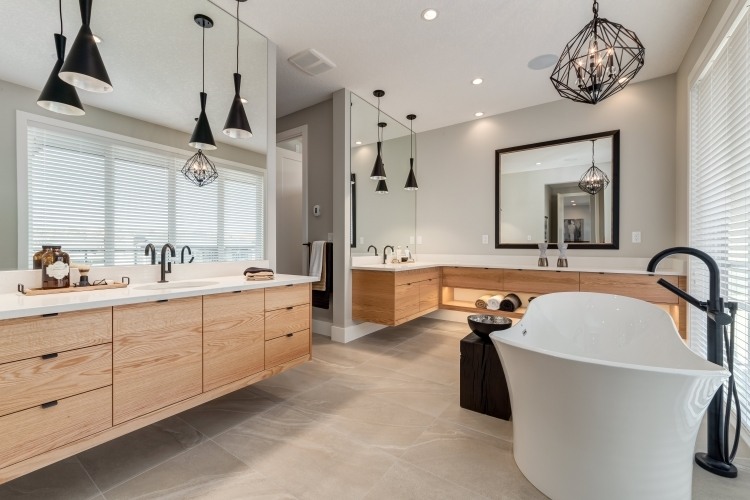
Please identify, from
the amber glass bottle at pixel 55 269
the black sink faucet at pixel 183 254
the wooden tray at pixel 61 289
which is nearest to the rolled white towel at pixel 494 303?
the black sink faucet at pixel 183 254

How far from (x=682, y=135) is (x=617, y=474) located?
323 centimetres

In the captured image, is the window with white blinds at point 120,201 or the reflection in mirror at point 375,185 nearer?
the window with white blinds at point 120,201

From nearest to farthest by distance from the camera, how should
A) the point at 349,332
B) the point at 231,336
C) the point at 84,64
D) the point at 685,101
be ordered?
the point at 84,64, the point at 231,336, the point at 685,101, the point at 349,332

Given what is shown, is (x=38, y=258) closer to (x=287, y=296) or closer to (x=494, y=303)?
(x=287, y=296)

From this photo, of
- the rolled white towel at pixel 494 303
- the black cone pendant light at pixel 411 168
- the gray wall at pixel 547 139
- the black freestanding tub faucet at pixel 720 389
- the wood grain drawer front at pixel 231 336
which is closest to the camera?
the black freestanding tub faucet at pixel 720 389

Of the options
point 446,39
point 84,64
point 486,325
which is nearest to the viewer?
point 84,64

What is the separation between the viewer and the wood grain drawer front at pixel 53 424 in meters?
1.14

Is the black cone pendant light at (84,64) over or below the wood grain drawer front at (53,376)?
over

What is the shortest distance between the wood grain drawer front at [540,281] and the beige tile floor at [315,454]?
5.30 feet

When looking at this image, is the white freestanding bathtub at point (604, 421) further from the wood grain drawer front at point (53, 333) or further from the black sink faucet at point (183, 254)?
the black sink faucet at point (183, 254)

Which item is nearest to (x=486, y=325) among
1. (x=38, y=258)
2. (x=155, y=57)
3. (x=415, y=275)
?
(x=415, y=275)

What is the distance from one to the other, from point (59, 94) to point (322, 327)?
3.04 meters

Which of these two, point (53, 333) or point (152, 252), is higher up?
point (152, 252)

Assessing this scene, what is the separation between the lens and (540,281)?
3506 mm
